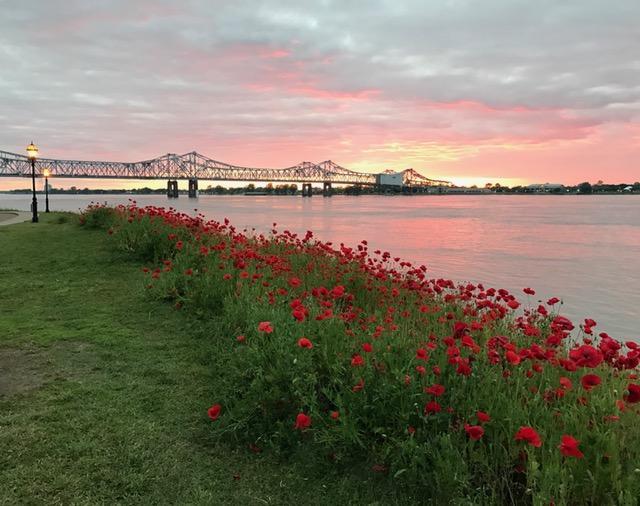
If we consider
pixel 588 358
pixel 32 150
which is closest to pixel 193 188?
pixel 32 150

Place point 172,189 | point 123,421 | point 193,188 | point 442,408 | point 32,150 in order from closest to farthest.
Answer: point 442,408, point 123,421, point 32,150, point 193,188, point 172,189

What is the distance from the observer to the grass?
3459mm

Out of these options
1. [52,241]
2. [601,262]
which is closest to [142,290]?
[52,241]

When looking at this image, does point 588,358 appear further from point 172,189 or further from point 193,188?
point 172,189

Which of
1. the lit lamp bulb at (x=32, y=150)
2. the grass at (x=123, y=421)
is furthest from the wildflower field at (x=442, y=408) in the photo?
the lit lamp bulb at (x=32, y=150)

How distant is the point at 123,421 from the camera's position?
4.37 m

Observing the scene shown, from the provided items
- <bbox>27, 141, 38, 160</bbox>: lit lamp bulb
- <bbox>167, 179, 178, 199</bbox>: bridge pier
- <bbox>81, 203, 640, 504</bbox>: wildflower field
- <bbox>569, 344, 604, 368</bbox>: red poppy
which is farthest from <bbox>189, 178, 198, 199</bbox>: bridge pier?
<bbox>569, 344, 604, 368</bbox>: red poppy

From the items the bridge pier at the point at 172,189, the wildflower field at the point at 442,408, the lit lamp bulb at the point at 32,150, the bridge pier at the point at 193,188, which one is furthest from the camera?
the bridge pier at the point at 172,189

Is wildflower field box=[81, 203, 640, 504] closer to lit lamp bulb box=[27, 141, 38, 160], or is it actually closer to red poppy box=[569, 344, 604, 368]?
red poppy box=[569, 344, 604, 368]

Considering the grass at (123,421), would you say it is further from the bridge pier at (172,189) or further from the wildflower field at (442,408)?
the bridge pier at (172,189)

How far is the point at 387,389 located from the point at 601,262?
2218 cm

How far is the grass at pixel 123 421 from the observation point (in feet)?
11.3

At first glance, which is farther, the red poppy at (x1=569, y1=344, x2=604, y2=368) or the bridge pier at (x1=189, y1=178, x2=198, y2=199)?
Result: the bridge pier at (x1=189, y1=178, x2=198, y2=199)

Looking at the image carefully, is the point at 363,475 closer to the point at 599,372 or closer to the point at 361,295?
the point at 599,372
